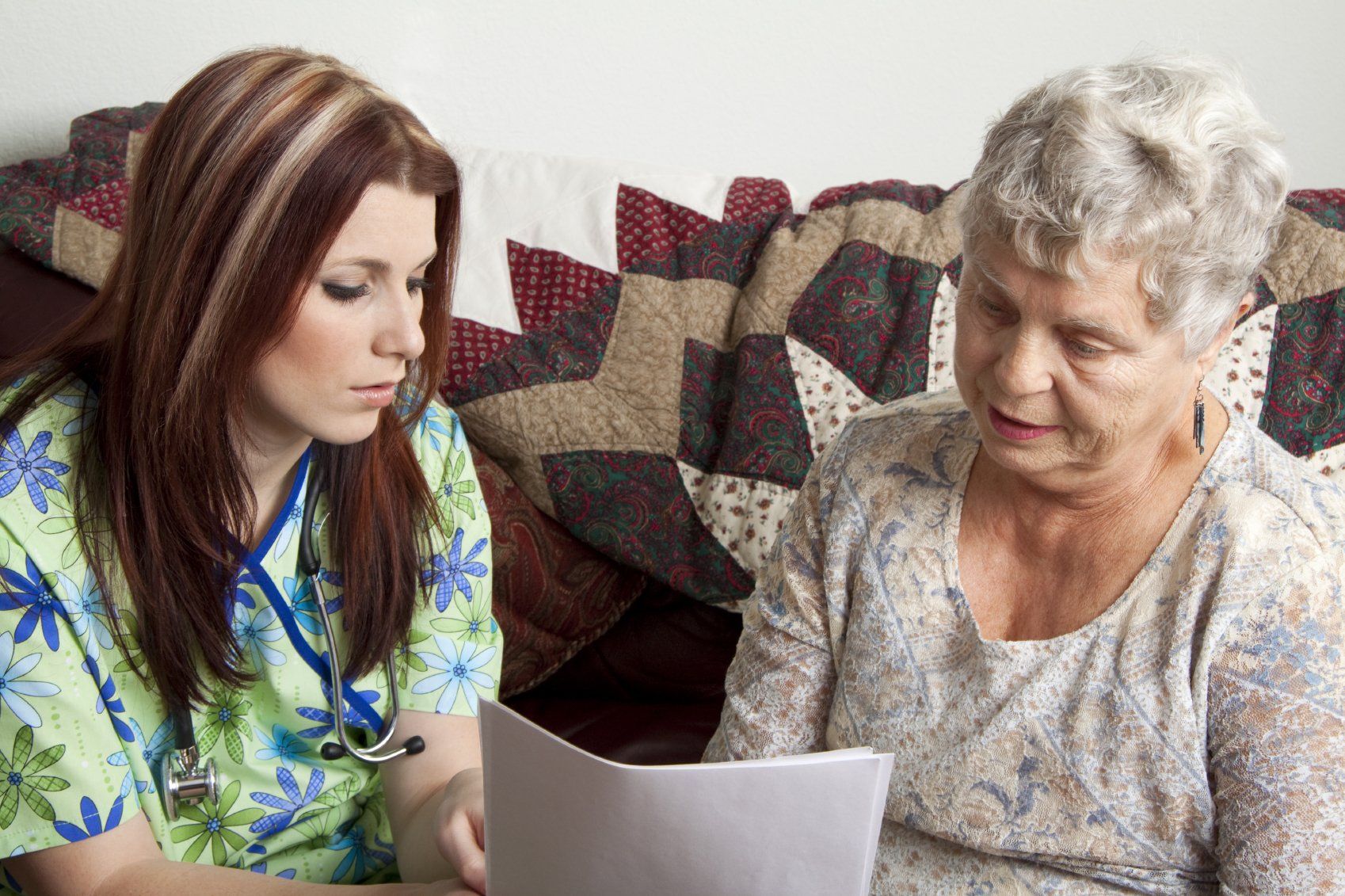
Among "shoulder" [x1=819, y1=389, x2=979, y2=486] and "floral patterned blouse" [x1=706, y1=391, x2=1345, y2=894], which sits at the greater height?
"shoulder" [x1=819, y1=389, x2=979, y2=486]

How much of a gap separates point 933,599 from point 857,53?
1421mm

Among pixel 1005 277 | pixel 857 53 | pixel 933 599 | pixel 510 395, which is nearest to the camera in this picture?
pixel 1005 277

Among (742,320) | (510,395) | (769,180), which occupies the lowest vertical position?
(510,395)

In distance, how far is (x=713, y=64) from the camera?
229 cm

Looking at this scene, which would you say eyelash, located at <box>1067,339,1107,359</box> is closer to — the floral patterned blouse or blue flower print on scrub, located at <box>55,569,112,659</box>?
the floral patterned blouse

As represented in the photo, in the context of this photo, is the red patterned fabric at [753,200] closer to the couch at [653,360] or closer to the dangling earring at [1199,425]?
the couch at [653,360]

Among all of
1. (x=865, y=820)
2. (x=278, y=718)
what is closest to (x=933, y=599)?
(x=865, y=820)

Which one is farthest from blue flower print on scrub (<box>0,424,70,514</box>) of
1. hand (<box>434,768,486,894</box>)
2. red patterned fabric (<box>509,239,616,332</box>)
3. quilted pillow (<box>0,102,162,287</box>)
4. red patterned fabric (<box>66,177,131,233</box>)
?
red patterned fabric (<box>509,239,616,332</box>)

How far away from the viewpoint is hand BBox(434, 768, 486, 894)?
115cm

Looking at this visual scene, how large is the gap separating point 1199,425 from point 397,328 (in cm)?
77

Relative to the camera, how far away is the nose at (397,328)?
1.15 m

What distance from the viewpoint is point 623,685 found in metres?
1.94

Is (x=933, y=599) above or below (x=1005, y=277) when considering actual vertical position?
below

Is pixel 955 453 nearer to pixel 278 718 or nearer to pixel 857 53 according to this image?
pixel 278 718
